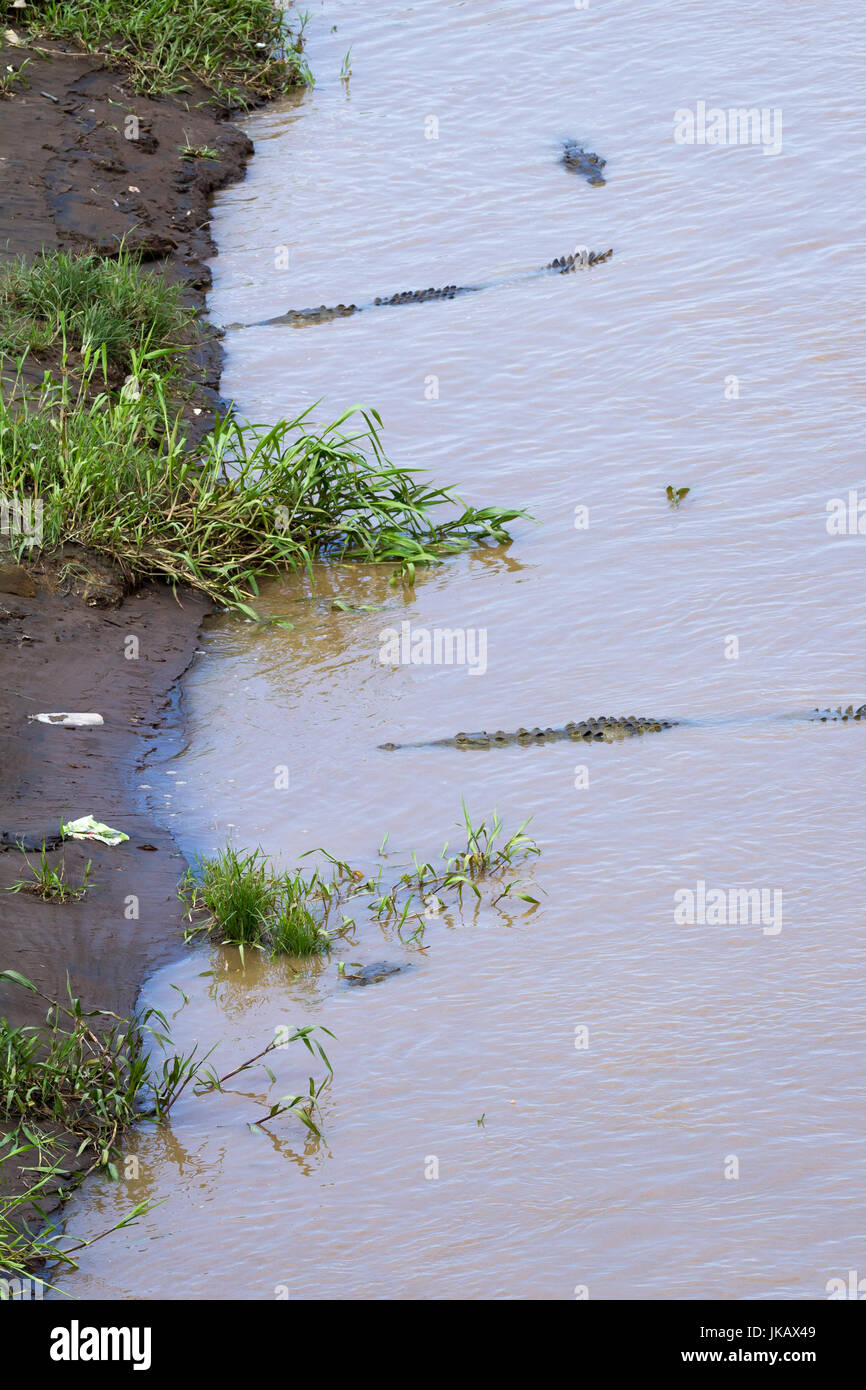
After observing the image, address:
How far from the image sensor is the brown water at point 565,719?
3.56 meters

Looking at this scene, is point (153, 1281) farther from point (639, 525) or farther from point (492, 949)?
point (639, 525)

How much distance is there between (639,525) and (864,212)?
11.1 feet

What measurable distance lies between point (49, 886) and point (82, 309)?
152 inches

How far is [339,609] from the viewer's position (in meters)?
6.28

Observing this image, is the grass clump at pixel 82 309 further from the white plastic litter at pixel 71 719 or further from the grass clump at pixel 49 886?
the grass clump at pixel 49 886

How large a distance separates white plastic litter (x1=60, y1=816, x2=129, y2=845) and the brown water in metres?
0.41

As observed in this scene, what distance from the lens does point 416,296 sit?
8.54m

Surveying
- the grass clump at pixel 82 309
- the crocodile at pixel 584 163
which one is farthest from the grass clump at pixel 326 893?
the crocodile at pixel 584 163

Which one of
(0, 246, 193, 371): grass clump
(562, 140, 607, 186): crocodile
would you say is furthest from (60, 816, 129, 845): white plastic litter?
(562, 140, 607, 186): crocodile

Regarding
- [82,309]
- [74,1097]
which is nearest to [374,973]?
[74,1097]

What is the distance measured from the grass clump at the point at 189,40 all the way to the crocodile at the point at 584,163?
99.2 inches

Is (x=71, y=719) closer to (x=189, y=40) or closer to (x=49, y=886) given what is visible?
(x=49, y=886)

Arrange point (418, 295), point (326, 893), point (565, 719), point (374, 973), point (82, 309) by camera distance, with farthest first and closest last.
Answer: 1. point (418, 295)
2. point (82, 309)
3. point (565, 719)
4. point (326, 893)
5. point (374, 973)

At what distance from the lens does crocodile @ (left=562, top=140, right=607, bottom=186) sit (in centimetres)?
956
